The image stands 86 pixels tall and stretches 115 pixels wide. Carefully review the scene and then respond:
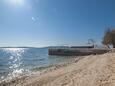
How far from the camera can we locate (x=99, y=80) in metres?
11.6

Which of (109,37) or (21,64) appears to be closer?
(21,64)

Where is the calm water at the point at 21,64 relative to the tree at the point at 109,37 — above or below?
below

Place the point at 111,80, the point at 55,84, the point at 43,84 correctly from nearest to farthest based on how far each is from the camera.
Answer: the point at 111,80 → the point at 55,84 → the point at 43,84

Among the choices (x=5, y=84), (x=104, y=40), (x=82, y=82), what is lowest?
(x=5, y=84)

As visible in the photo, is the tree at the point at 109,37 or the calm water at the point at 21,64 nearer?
the calm water at the point at 21,64

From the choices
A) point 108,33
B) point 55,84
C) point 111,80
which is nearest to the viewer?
point 111,80

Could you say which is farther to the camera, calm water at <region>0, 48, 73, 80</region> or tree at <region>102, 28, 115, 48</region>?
tree at <region>102, 28, 115, 48</region>

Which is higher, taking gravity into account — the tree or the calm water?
the tree

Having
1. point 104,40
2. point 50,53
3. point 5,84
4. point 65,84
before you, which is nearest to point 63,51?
point 50,53

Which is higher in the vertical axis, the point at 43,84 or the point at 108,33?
the point at 108,33

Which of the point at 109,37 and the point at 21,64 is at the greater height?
the point at 109,37

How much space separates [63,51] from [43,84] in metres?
63.6

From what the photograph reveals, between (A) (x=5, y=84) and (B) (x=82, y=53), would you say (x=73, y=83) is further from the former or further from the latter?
(B) (x=82, y=53)

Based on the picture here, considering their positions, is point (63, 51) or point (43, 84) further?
point (63, 51)
